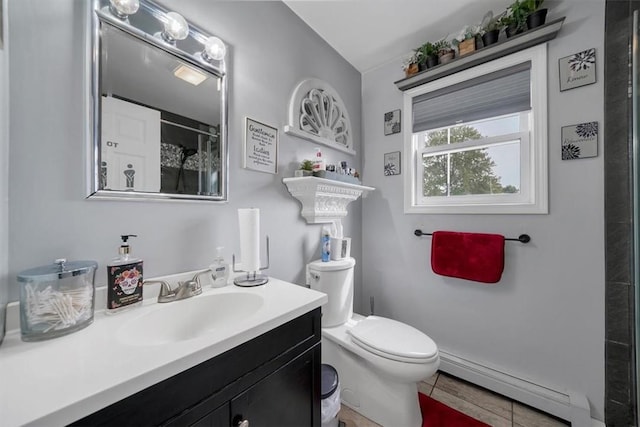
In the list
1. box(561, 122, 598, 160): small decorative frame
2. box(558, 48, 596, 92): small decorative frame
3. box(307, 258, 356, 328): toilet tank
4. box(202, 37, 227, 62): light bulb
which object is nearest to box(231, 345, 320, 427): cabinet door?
box(307, 258, 356, 328): toilet tank

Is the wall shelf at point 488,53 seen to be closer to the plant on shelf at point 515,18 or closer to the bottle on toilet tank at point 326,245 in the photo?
the plant on shelf at point 515,18

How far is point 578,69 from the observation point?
1.27 m

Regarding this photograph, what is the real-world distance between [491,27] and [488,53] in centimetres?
15

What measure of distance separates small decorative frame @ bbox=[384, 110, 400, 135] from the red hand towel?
0.89 meters

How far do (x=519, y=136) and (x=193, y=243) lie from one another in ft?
6.38

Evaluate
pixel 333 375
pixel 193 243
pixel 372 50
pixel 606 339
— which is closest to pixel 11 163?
pixel 193 243

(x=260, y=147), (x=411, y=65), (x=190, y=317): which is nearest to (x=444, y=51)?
(x=411, y=65)

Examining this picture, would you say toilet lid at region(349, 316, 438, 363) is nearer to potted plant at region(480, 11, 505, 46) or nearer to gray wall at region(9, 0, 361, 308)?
gray wall at region(9, 0, 361, 308)

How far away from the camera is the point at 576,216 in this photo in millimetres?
1290

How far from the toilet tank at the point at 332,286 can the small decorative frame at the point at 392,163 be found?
0.90 m

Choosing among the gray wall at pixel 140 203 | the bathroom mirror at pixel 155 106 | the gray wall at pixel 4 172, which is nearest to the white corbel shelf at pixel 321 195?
the gray wall at pixel 140 203

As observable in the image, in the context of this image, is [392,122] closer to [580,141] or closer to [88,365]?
[580,141]

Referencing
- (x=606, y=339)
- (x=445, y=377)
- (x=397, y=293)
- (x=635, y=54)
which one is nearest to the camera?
(x=635, y=54)

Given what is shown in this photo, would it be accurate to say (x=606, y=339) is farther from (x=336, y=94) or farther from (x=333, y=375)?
(x=336, y=94)
